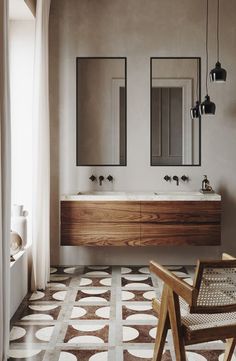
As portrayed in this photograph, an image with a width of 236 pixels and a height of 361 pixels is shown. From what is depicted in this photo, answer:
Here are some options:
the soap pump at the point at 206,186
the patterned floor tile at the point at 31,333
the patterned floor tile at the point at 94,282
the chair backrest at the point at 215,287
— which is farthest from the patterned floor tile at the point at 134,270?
the chair backrest at the point at 215,287

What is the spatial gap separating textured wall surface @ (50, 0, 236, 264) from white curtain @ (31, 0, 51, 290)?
2.29 ft

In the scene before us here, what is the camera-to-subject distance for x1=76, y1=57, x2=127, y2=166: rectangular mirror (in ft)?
16.3

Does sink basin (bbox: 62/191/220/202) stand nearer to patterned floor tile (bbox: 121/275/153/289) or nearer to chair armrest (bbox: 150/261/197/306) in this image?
patterned floor tile (bbox: 121/275/153/289)

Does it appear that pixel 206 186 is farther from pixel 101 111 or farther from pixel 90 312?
pixel 90 312

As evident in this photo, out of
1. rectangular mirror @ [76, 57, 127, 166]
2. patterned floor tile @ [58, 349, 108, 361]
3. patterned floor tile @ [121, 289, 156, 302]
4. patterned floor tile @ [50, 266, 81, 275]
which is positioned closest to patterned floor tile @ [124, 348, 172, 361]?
patterned floor tile @ [58, 349, 108, 361]

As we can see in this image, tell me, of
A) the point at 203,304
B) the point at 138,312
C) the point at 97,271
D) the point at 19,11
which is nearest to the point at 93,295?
the point at 138,312

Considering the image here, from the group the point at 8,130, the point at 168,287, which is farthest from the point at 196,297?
the point at 8,130

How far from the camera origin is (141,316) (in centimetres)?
346

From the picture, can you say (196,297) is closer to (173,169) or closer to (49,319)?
(49,319)

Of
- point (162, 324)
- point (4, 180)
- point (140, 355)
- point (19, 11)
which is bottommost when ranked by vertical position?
point (140, 355)

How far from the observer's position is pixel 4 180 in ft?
8.55

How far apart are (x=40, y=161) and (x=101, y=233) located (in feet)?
3.05

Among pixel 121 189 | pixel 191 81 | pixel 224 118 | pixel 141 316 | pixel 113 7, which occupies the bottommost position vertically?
pixel 141 316

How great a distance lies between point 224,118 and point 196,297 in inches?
129
